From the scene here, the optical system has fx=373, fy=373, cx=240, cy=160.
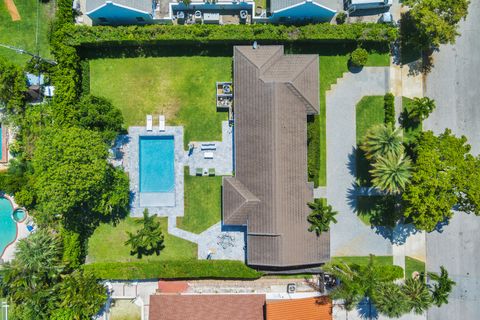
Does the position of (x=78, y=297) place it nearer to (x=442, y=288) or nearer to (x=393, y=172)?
(x=393, y=172)

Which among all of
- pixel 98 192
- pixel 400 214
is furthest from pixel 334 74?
pixel 98 192

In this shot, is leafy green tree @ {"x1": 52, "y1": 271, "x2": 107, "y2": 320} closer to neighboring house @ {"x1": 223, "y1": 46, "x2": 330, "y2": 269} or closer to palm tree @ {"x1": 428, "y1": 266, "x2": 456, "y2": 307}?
neighboring house @ {"x1": 223, "y1": 46, "x2": 330, "y2": 269}

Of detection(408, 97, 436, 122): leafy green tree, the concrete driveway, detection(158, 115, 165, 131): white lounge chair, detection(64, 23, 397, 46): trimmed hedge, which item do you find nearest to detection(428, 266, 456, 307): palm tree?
the concrete driveway

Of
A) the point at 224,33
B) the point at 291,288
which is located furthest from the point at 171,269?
the point at 224,33

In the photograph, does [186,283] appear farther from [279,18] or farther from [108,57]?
[279,18]

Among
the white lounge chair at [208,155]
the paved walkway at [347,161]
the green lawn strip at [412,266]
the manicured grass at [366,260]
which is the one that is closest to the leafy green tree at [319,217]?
the paved walkway at [347,161]

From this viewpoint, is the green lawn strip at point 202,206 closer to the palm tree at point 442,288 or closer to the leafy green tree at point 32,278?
the leafy green tree at point 32,278
